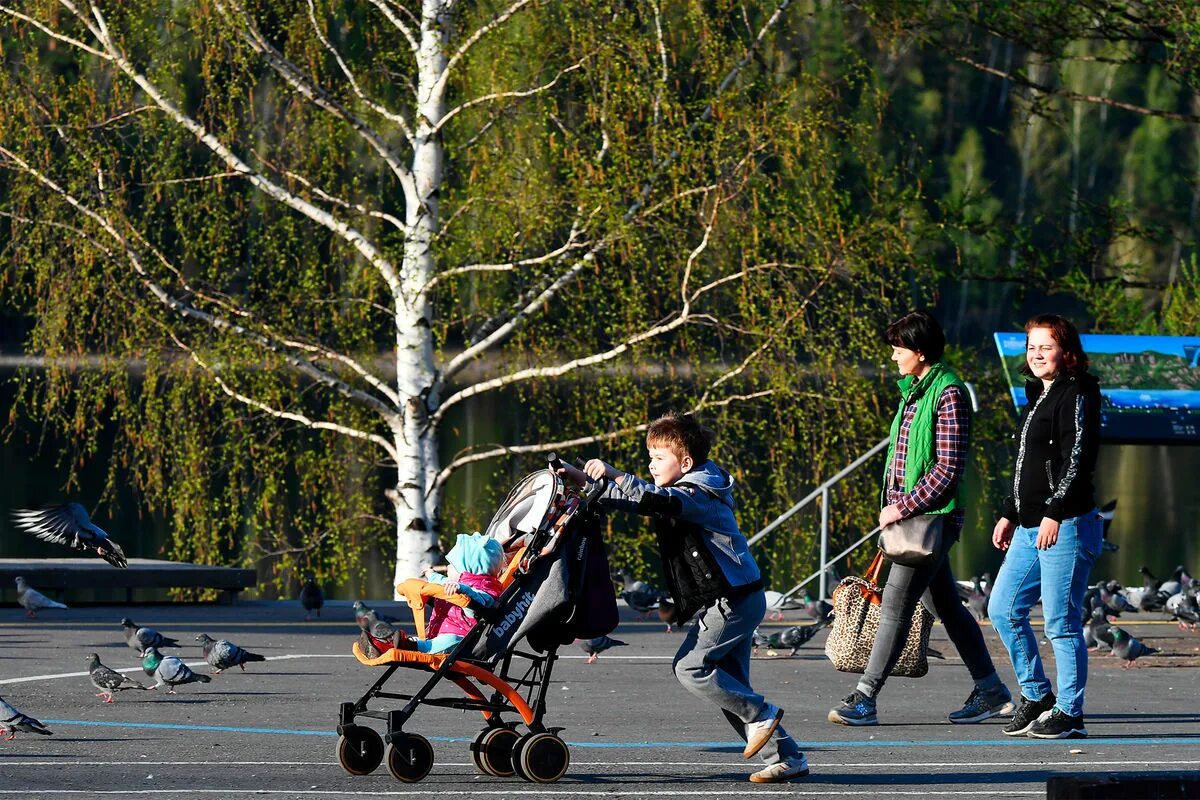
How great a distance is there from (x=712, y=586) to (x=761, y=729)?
0.55 metres

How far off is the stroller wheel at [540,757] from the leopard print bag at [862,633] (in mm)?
2477

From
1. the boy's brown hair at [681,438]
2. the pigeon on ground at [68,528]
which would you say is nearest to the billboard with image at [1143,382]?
the pigeon on ground at [68,528]

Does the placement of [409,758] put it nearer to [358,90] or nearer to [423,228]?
[423,228]

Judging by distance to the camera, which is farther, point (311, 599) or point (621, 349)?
point (621, 349)

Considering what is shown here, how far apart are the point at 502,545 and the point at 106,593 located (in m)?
16.6

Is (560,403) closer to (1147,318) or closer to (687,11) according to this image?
(687,11)

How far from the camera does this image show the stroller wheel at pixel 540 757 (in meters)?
7.02

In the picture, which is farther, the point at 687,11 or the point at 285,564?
the point at 285,564

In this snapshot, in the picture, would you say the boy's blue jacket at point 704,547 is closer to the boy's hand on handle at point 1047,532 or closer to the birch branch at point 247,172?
the boy's hand on handle at point 1047,532

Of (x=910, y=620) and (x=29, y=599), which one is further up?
(x=910, y=620)

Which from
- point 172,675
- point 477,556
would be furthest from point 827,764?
point 172,675

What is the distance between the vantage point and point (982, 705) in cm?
896

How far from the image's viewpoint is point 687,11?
51.1 ft

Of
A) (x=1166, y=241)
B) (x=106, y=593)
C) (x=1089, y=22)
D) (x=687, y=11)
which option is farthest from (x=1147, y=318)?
(x=106, y=593)
